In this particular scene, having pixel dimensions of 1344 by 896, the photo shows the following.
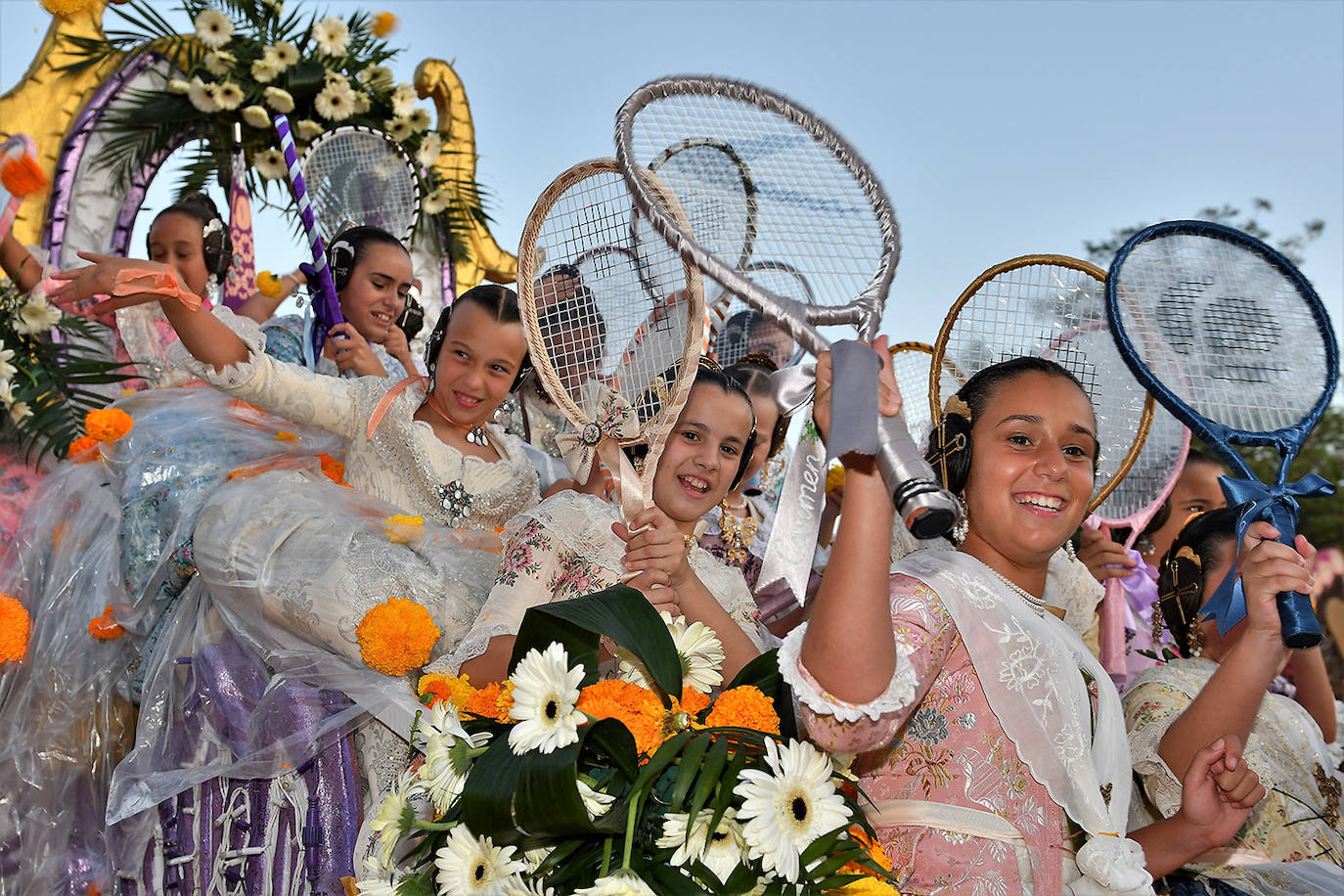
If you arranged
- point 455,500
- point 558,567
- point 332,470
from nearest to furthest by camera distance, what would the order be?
1. point 558,567
2. point 455,500
3. point 332,470

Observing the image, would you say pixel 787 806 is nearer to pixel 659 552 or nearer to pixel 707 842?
pixel 707 842

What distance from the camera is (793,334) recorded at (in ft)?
6.40

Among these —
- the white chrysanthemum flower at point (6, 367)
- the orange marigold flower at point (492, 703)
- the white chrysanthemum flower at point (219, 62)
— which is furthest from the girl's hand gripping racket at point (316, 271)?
the orange marigold flower at point (492, 703)

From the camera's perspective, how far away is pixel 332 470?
13.4 ft

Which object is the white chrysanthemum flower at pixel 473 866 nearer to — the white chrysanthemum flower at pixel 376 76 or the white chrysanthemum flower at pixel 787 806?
the white chrysanthemum flower at pixel 787 806

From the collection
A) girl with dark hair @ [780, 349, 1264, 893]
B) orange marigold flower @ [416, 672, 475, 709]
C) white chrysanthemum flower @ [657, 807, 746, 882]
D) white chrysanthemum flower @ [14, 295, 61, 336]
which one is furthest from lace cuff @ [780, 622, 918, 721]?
white chrysanthemum flower @ [14, 295, 61, 336]

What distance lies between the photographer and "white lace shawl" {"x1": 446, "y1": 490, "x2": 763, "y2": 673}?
2971 mm

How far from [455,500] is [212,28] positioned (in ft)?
13.5

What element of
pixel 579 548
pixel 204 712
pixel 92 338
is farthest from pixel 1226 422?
pixel 92 338

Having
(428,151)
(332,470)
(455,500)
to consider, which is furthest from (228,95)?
(455,500)

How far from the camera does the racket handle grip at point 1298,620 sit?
8.02 ft

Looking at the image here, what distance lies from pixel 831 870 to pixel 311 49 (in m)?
6.30

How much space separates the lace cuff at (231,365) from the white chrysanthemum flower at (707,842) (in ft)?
7.89

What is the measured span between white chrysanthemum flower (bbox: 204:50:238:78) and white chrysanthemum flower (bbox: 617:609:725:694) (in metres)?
5.55
